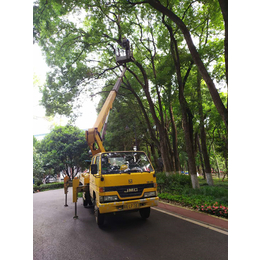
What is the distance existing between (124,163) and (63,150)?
18.4m

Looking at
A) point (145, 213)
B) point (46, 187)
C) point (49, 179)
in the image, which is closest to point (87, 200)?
point (145, 213)

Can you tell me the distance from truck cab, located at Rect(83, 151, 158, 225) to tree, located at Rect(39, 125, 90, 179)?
16921 millimetres

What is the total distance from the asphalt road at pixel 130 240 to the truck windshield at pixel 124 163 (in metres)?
1.59

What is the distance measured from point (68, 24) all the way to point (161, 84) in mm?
6646

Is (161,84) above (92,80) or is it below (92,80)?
below

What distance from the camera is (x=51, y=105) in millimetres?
12984

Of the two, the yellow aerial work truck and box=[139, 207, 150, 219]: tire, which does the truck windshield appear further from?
box=[139, 207, 150, 219]: tire

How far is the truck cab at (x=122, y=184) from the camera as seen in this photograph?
16.1ft

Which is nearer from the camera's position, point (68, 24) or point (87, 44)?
point (68, 24)

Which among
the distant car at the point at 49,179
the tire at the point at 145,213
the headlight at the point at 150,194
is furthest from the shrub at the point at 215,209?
the distant car at the point at 49,179

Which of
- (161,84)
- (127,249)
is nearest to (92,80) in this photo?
(161,84)

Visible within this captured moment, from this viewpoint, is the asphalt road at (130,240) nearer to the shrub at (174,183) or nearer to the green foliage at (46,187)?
the shrub at (174,183)

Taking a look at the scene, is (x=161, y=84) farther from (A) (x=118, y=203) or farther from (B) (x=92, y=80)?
(A) (x=118, y=203)

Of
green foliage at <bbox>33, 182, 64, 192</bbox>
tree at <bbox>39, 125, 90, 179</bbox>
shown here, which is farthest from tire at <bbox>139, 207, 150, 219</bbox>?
tree at <bbox>39, 125, 90, 179</bbox>
